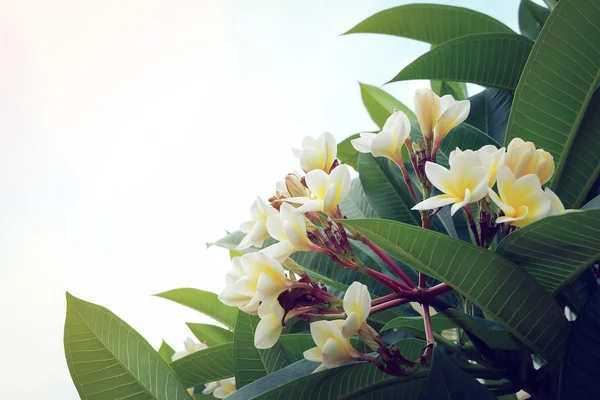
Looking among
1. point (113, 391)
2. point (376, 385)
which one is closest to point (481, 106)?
point (376, 385)

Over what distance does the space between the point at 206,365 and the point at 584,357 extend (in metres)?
0.47

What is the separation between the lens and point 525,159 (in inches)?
18.3

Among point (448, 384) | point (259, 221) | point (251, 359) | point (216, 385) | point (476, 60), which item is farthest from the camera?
point (216, 385)

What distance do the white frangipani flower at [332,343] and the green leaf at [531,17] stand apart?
2.64ft

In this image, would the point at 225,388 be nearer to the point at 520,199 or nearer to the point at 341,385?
the point at 341,385

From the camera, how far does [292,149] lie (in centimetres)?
59

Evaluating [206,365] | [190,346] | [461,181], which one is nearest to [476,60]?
[461,181]

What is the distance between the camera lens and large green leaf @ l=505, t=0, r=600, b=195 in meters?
0.54

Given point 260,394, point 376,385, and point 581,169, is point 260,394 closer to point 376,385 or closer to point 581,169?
point 376,385

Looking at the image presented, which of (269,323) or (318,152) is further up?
(318,152)

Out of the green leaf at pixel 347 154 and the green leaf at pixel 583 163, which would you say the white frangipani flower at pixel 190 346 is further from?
the green leaf at pixel 583 163

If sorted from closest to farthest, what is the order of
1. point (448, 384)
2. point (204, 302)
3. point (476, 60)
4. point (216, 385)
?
point (448, 384) → point (476, 60) → point (216, 385) → point (204, 302)

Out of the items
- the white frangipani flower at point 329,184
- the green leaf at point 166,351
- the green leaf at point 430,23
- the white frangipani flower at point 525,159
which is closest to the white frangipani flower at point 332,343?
the white frangipani flower at point 329,184

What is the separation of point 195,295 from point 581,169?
66 cm
